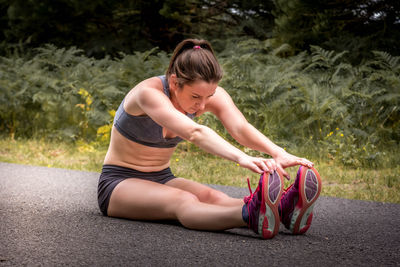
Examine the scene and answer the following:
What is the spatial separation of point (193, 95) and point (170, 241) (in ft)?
2.72

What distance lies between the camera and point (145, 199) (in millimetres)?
2803

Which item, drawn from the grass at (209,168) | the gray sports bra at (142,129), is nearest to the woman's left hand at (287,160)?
the gray sports bra at (142,129)

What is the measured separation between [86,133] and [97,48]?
147 inches

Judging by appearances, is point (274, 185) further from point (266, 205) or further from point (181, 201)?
point (181, 201)

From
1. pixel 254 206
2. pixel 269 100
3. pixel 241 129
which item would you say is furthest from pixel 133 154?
pixel 269 100

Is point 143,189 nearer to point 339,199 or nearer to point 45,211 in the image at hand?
point 45,211

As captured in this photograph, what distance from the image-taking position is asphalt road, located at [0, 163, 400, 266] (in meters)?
2.23

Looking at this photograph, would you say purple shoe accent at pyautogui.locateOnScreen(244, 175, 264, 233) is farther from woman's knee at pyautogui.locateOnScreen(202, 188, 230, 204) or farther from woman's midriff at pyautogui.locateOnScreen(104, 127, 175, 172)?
woman's midriff at pyautogui.locateOnScreen(104, 127, 175, 172)

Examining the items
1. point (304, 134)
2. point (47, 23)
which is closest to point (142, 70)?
point (304, 134)

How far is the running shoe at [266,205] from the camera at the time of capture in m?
2.30

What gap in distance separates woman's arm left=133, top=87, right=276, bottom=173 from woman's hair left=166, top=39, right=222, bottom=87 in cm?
17

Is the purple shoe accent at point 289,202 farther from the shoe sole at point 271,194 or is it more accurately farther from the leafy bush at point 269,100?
the leafy bush at point 269,100

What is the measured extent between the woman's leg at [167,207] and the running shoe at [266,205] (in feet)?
0.26

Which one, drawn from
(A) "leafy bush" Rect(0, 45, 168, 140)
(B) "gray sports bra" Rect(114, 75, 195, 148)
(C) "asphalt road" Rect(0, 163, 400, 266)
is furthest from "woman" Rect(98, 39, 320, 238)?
(A) "leafy bush" Rect(0, 45, 168, 140)
